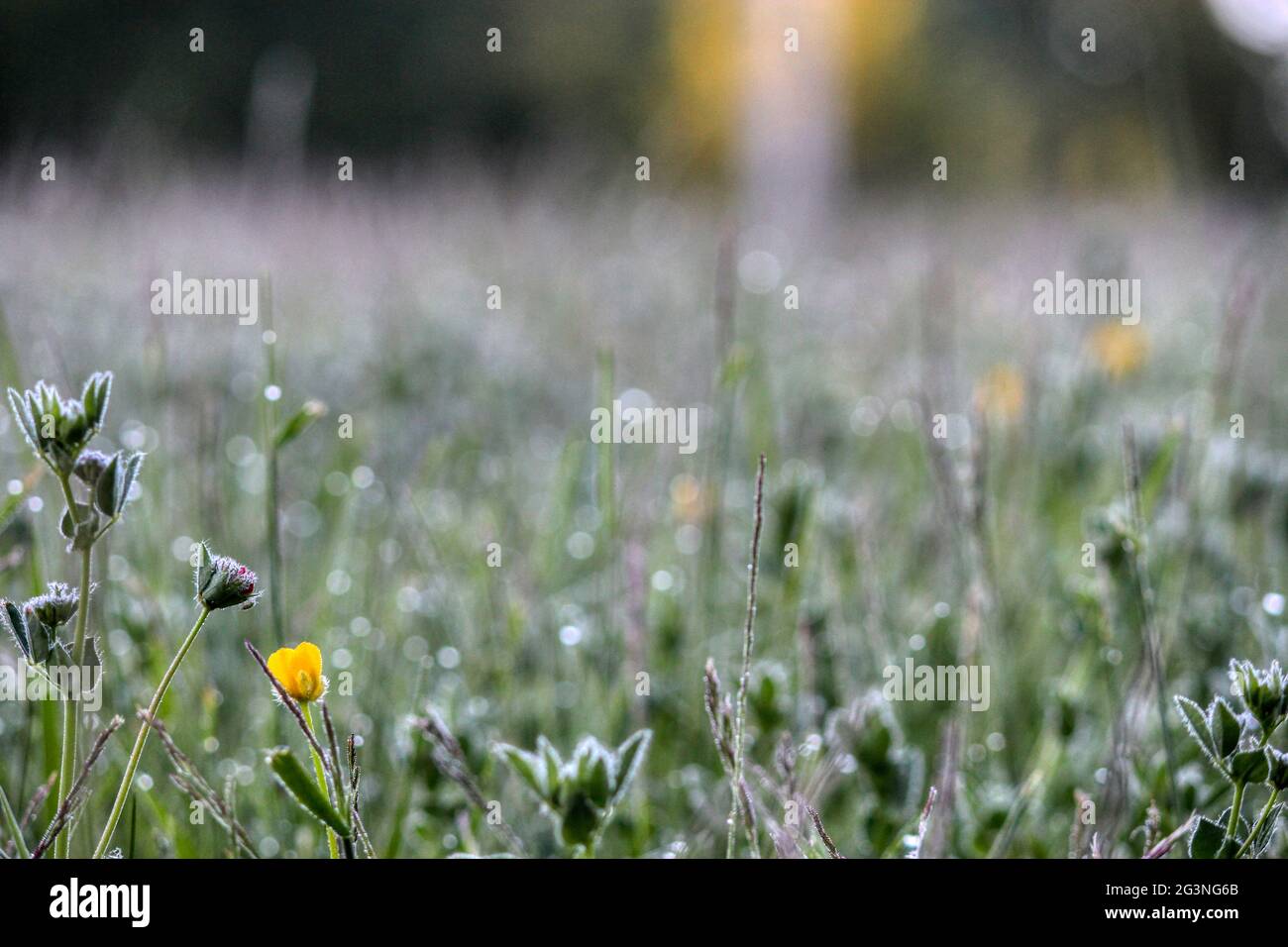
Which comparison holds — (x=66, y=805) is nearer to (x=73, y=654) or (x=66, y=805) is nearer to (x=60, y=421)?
(x=73, y=654)

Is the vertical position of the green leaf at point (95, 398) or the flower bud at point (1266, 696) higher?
the green leaf at point (95, 398)

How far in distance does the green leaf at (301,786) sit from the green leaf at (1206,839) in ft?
1.91

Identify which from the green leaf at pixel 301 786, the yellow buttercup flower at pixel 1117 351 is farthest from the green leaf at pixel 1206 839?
the yellow buttercup flower at pixel 1117 351

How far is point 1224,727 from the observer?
2.63 ft

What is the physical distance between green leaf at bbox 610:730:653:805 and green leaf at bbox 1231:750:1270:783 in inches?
16.1

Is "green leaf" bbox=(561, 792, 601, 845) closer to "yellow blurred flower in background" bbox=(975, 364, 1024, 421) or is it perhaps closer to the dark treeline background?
"yellow blurred flower in background" bbox=(975, 364, 1024, 421)

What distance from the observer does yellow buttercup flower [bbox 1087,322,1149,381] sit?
2174mm

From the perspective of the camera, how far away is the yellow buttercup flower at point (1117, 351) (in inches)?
85.6

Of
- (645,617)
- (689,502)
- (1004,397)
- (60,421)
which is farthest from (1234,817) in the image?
(1004,397)

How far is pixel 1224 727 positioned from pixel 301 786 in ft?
2.03

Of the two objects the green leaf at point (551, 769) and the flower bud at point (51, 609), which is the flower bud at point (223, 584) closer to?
the flower bud at point (51, 609)

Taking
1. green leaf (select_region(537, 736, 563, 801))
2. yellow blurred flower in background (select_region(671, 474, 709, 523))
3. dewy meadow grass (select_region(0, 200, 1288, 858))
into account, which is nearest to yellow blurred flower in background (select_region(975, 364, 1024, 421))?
dewy meadow grass (select_region(0, 200, 1288, 858))
